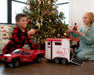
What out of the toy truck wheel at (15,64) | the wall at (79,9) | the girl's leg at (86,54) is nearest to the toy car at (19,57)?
the toy truck wheel at (15,64)

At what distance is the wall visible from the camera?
3.51m

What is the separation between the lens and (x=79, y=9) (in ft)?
12.1

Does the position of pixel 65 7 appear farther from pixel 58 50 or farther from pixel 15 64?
pixel 15 64

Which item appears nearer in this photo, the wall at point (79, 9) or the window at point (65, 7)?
the wall at point (79, 9)

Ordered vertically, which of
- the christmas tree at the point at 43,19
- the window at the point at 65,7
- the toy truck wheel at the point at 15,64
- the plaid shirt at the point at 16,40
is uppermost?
the window at the point at 65,7

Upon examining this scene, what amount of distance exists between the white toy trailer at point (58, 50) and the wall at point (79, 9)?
8.09 ft

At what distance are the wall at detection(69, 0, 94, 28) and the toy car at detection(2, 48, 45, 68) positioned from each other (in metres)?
2.56

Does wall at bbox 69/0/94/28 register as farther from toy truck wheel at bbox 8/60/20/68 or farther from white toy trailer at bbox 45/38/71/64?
toy truck wheel at bbox 8/60/20/68

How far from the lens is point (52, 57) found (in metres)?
1.40

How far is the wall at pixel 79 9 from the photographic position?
351 centimetres

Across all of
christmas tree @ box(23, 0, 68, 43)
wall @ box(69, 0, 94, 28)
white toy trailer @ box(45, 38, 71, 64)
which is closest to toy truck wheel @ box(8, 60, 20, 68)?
white toy trailer @ box(45, 38, 71, 64)

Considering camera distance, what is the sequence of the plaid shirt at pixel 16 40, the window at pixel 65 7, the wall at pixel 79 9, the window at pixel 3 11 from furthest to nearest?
the window at pixel 65 7 → the wall at pixel 79 9 → the window at pixel 3 11 → the plaid shirt at pixel 16 40

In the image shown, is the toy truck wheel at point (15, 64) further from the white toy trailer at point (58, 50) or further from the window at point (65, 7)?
the window at point (65, 7)

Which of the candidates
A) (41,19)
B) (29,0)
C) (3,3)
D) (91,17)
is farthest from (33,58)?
(3,3)
